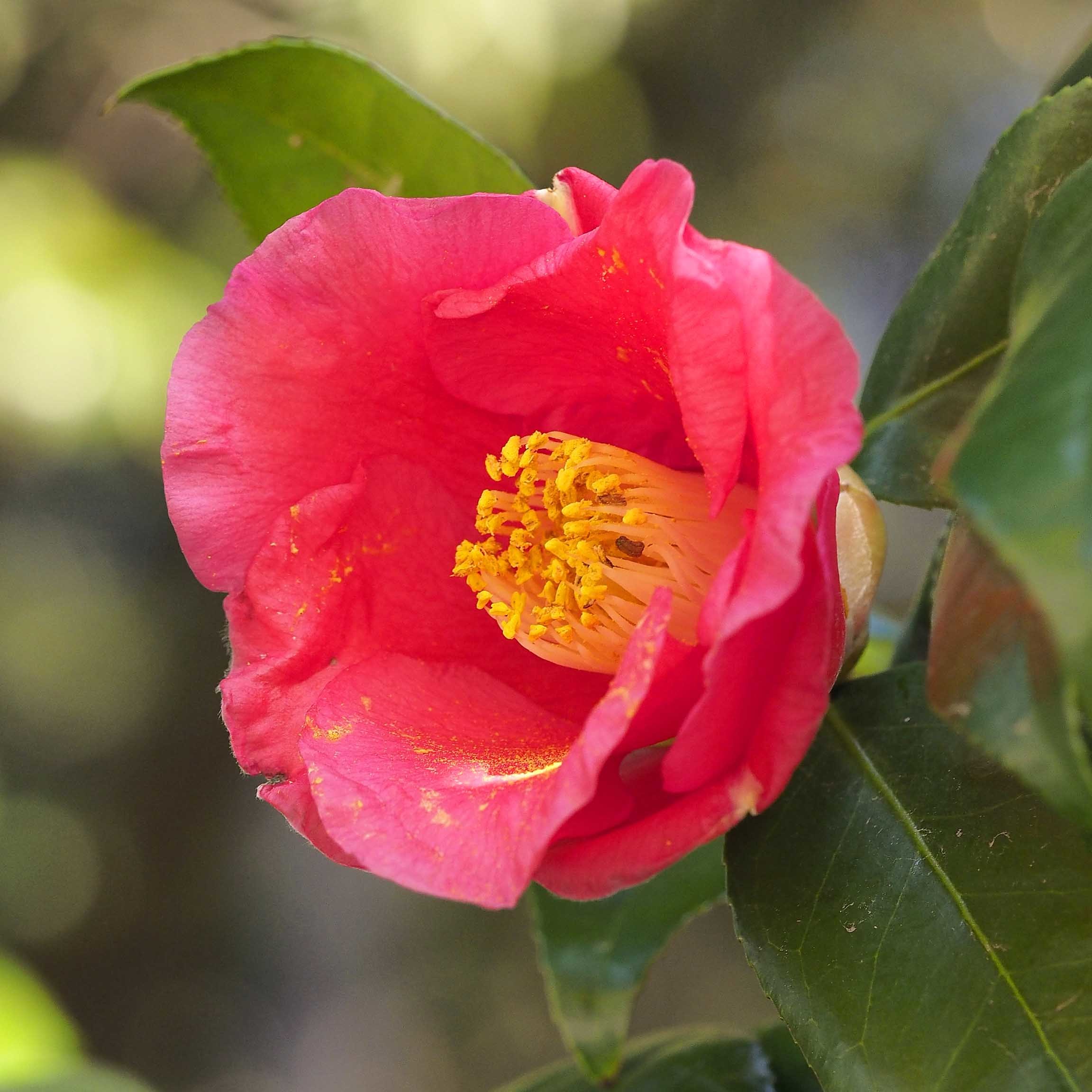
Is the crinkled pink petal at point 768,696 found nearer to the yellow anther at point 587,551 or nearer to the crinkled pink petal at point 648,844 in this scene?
the crinkled pink petal at point 648,844

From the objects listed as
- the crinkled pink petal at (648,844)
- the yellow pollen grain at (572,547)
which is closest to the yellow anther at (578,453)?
the yellow pollen grain at (572,547)

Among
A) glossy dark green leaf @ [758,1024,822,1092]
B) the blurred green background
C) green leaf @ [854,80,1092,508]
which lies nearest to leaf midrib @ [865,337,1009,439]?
green leaf @ [854,80,1092,508]

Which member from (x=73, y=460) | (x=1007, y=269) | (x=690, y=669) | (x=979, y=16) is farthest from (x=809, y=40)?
(x=690, y=669)

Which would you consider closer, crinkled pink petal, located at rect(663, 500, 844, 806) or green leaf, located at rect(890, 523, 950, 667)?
crinkled pink petal, located at rect(663, 500, 844, 806)

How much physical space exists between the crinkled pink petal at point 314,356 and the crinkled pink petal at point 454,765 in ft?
0.40

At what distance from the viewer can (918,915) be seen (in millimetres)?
515

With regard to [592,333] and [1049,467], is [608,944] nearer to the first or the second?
[592,333]

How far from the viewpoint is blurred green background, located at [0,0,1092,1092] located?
2.34 meters

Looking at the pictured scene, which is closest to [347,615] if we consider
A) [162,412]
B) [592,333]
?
[592,333]

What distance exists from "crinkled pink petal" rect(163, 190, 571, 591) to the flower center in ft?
0.26

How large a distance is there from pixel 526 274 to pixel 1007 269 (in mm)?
282

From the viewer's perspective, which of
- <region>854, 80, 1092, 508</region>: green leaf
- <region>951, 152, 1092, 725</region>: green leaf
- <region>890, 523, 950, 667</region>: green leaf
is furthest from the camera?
<region>890, 523, 950, 667</region>: green leaf

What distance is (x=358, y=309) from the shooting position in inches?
24.4

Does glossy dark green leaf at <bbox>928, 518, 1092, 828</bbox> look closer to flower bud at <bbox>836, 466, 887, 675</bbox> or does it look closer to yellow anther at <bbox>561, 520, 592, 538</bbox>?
flower bud at <bbox>836, 466, 887, 675</bbox>
